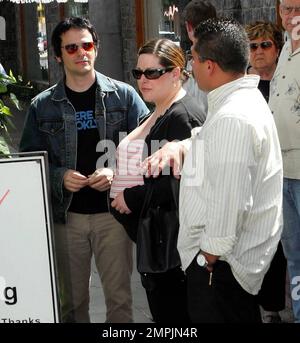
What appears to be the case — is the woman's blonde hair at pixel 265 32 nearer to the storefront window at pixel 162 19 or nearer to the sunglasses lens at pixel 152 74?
the sunglasses lens at pixel 152 74

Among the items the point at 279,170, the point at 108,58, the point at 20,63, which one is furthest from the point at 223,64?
the point at 20,63

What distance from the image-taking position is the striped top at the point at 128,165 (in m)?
3.84

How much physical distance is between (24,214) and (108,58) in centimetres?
958

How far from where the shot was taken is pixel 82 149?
4234mm

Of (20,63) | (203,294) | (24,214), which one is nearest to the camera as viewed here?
(203,294)

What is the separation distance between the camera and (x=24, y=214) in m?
3.52

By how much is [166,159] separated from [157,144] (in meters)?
0.24

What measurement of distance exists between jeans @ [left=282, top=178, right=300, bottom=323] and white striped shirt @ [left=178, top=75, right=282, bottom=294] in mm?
918

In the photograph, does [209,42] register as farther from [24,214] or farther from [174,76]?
[24,214]

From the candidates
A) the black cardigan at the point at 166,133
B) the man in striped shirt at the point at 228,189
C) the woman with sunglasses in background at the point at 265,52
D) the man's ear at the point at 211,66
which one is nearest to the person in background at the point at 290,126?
the woman with sunglasses in background at the point at 265,52

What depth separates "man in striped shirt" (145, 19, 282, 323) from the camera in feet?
10.4

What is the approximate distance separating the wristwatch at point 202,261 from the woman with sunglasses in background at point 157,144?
346mm

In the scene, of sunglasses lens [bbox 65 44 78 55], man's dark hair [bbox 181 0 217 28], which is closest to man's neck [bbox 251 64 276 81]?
man's dark hair [bbox 181 0 217 28]

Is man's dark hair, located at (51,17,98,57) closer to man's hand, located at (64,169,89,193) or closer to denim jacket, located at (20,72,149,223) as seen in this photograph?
denim jacket, located at (20,72,149,223)
